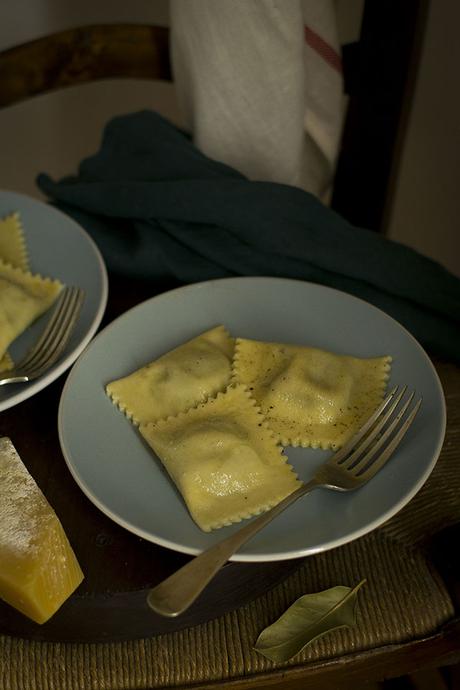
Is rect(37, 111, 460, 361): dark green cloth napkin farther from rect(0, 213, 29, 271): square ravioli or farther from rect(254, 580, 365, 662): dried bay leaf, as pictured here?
rect(254, 580, 365, 662): dried bay leaf

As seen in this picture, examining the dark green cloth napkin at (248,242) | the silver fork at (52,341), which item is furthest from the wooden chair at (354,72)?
the silver fork at (52,341)

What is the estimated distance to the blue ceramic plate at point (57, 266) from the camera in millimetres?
716

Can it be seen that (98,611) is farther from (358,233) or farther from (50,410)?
(358,233)

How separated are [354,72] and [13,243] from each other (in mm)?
497

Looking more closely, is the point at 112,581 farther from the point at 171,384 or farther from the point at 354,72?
the point at 354,72

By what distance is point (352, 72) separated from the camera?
106 centimetres

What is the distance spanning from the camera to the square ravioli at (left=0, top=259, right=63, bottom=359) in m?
0.77

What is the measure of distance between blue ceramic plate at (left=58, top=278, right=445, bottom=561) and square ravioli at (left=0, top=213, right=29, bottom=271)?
0.16 m

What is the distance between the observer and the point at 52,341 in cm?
75

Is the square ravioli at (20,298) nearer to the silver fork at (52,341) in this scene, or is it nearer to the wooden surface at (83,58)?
the silver fork at (52,341)

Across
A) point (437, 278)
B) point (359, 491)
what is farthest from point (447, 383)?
point (359, 491)

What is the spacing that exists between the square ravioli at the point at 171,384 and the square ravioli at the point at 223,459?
0.6 inches

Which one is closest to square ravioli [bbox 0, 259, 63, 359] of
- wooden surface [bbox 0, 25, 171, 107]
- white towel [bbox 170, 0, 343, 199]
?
white towel [bbox 170, 0, 343, 199]

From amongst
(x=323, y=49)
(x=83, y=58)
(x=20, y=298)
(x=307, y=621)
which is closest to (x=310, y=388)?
(x=307, y=621)
